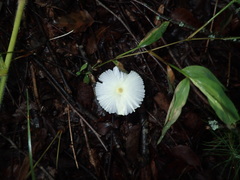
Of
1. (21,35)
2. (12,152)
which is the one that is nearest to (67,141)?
(12,152)

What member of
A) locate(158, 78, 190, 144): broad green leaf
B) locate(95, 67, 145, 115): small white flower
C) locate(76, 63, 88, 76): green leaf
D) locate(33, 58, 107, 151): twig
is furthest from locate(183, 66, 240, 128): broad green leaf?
locate(33, 58, 107, 151): twig

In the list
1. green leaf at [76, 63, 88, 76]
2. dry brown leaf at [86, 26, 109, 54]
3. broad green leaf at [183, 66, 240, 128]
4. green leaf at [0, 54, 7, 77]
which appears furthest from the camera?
dry brown leaf at [86, 26, 109, 54]

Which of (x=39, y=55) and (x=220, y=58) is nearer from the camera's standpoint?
(x=39, y=55)

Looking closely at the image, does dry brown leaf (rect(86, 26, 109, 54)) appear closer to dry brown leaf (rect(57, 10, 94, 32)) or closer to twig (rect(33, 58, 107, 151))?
dry brown leaf (rect(57, 10, 94, 32))

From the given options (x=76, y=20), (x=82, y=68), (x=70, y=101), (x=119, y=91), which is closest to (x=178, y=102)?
(x=119, y=91)

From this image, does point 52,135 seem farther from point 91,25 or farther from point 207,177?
point 207,177

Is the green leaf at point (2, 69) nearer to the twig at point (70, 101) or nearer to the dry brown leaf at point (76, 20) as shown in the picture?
the twig at point (70, 101)

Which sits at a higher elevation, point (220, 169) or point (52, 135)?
point (52, 135)
